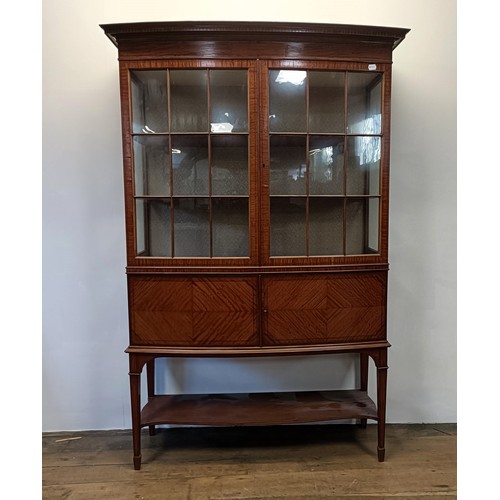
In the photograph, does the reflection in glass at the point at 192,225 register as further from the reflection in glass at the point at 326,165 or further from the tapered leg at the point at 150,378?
the tapered leg at the point at 150,378

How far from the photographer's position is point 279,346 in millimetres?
1870

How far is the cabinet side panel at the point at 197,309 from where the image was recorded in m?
1.85

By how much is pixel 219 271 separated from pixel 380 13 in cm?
165

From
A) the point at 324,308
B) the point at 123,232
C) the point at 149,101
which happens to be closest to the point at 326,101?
the point at 149,101

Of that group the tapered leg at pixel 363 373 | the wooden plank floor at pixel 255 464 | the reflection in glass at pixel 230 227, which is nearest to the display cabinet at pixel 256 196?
the reflection in glass at pixel 230 227

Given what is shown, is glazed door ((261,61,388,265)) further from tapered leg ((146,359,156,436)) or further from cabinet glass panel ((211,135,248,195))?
tapered leg ((146,359,156,436))

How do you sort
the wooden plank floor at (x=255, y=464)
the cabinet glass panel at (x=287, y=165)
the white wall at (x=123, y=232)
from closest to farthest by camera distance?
the wooden plank floor at (x=255, y=464) → the cabinet glass panel at (x=287, y=165) → the white wall at (x=123, y=232)

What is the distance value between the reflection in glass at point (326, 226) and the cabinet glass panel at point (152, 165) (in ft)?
2.31

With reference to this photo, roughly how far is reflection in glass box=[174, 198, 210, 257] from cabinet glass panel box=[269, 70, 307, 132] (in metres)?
0.50

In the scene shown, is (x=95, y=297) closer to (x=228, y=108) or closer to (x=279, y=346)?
(x=279, y=346)

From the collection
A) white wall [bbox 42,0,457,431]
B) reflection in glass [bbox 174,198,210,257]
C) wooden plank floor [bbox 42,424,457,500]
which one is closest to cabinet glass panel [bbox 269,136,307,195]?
reflection in glass [bbox 174,198,210,257]

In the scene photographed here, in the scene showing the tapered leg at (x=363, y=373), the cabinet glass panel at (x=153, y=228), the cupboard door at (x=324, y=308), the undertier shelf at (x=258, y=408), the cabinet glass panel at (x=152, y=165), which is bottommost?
the undertier shelf at (x=258, y=408)
